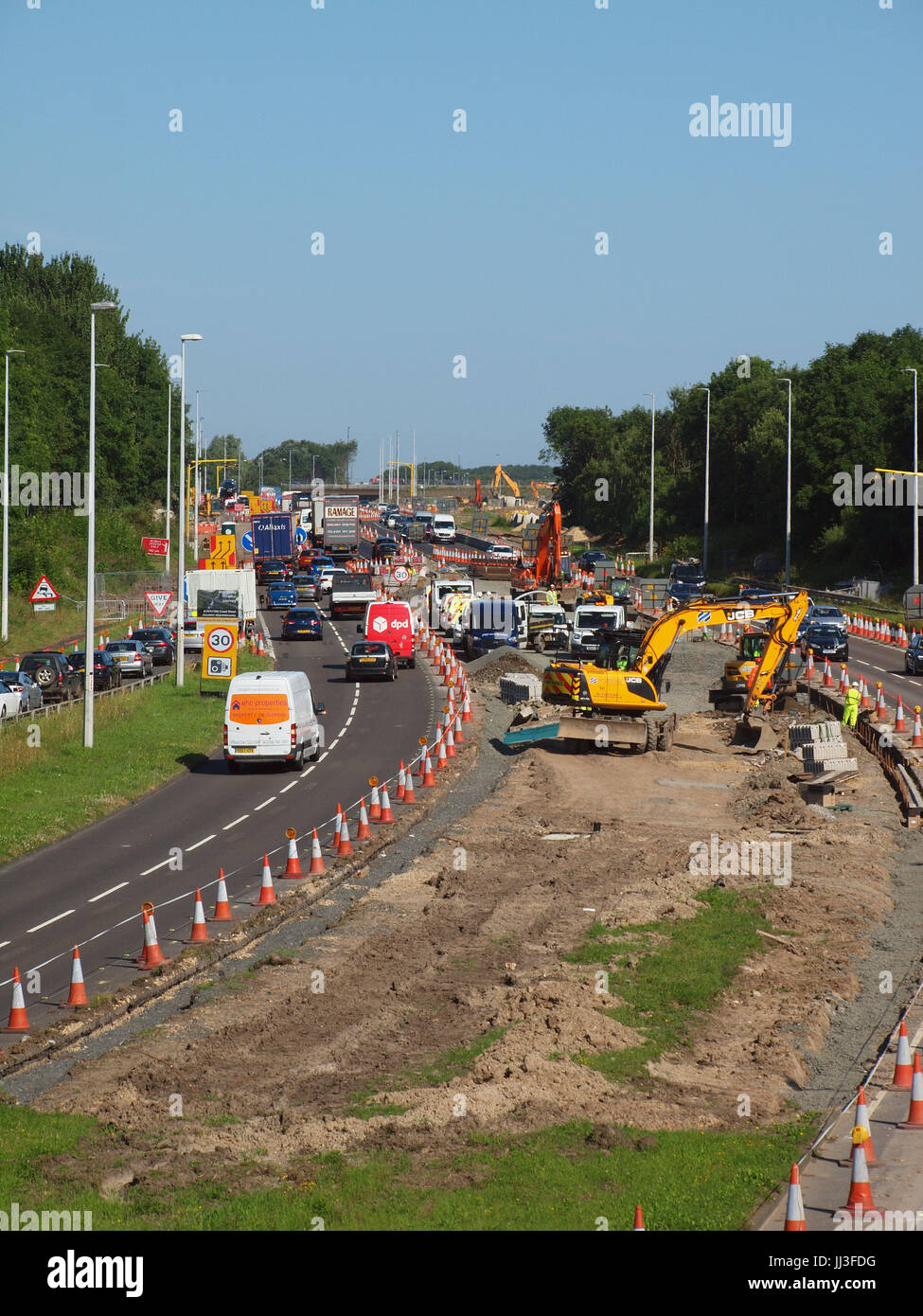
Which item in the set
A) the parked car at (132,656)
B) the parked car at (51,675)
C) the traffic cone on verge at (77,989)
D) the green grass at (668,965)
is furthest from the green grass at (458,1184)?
the parked car at (132,656)

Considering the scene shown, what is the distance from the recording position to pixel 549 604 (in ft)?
211

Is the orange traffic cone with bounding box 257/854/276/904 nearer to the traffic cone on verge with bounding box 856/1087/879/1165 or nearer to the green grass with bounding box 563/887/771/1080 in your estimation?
the green grass with bounding box 563/887/771/1080

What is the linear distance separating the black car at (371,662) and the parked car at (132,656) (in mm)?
6940

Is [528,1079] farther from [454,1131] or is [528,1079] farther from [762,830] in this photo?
[762,830]

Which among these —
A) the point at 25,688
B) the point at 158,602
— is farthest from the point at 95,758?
the point at 158,602

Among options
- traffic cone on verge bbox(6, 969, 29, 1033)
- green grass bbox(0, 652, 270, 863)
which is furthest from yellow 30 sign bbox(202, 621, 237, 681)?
traffic cone on verge bbox(6, 969, 29, 1033)

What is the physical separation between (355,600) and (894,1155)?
2417 inches

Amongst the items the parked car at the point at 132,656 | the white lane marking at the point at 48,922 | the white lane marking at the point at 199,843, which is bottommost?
the white lane marking at the point at 48,922

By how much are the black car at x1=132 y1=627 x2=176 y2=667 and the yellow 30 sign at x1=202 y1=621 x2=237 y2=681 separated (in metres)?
13.3

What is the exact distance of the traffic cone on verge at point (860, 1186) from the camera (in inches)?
419

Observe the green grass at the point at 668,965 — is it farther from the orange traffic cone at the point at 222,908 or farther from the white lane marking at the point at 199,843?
the white lane marking at the point at 199,843

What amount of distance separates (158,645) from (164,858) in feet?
106

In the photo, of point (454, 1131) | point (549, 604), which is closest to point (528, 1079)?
point (454, 1131)
